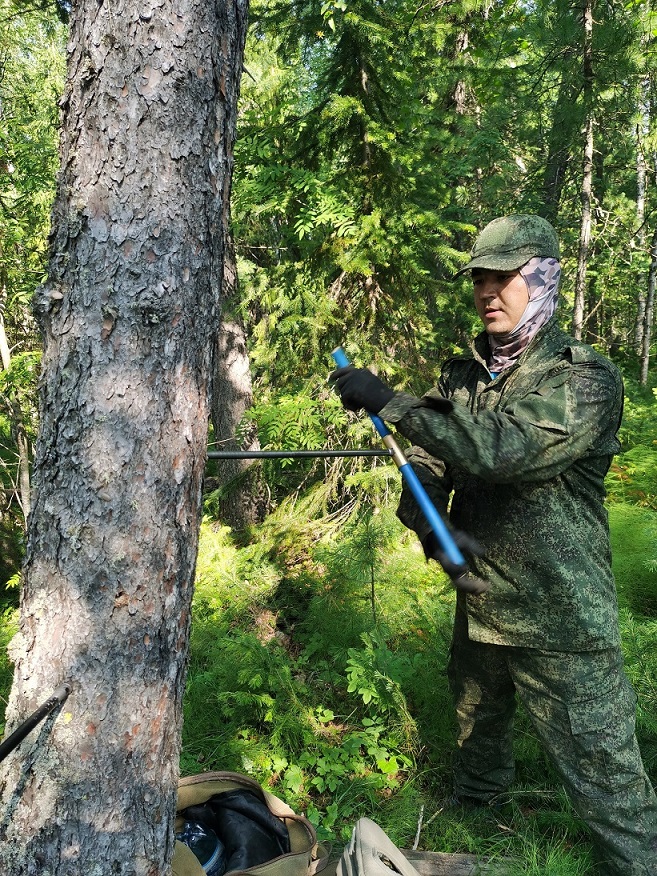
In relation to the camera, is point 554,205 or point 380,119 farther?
point 554,205

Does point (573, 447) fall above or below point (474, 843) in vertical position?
above

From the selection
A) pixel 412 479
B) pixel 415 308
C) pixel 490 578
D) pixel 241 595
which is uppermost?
pixel 415 308

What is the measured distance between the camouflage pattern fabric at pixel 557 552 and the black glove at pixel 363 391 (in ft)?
0.19

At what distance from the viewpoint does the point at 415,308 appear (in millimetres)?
5418

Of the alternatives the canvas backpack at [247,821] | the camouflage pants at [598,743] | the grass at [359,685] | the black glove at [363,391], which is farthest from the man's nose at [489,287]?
the canvas backpack at [247,821]

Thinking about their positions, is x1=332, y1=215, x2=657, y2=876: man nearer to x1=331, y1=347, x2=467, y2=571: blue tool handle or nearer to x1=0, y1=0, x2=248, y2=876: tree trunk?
x1=331, y1=347, x2=467, y2=571: blue tool handle

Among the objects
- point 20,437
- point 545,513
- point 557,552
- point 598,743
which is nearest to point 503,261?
point 545,513

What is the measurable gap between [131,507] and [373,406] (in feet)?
3.37

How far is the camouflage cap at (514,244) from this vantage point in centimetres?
254

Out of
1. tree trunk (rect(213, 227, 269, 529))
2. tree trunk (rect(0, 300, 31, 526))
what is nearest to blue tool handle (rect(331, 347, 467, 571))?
tree trunk (rect(213, 227, 269, 529))

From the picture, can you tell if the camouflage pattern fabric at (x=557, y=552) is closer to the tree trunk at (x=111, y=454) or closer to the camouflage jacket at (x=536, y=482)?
the camouflage jacket at (x=536, y=482)

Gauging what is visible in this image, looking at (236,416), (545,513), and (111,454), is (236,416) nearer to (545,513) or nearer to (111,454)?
(545,513)

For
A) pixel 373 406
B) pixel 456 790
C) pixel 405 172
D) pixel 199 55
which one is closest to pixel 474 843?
pixel 456 790

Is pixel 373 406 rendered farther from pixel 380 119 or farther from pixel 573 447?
pixel 380 119
